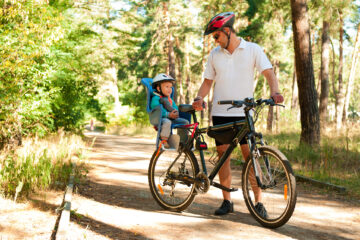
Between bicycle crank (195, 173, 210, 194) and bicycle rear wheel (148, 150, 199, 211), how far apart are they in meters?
0.09

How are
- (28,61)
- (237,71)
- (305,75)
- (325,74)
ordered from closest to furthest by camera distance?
(237,71) → (28,61) → (305,75) → (325,74)

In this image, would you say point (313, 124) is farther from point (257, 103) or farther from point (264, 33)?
point (264, 33)

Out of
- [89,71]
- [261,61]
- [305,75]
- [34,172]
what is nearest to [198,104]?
[261,61]

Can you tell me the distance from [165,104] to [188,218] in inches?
58.1

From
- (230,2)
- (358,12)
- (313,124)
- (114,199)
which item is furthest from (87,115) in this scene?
(358,12)

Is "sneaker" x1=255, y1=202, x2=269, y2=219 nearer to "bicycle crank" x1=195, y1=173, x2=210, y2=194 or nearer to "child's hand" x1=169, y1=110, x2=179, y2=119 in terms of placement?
"bicycle crank" x1=195, y1=173, x2=210, y2=194

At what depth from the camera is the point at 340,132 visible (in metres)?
13.3

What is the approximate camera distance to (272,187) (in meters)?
4.48

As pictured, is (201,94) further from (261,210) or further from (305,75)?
(305,75)

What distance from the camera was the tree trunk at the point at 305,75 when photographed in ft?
33.9

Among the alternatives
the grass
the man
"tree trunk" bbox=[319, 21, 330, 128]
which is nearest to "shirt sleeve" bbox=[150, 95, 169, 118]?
the man

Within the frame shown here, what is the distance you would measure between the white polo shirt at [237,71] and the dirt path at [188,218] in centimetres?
140

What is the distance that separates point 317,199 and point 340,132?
724 centimetres

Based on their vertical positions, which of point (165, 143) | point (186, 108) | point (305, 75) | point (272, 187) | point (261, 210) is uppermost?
point (305, 75)
